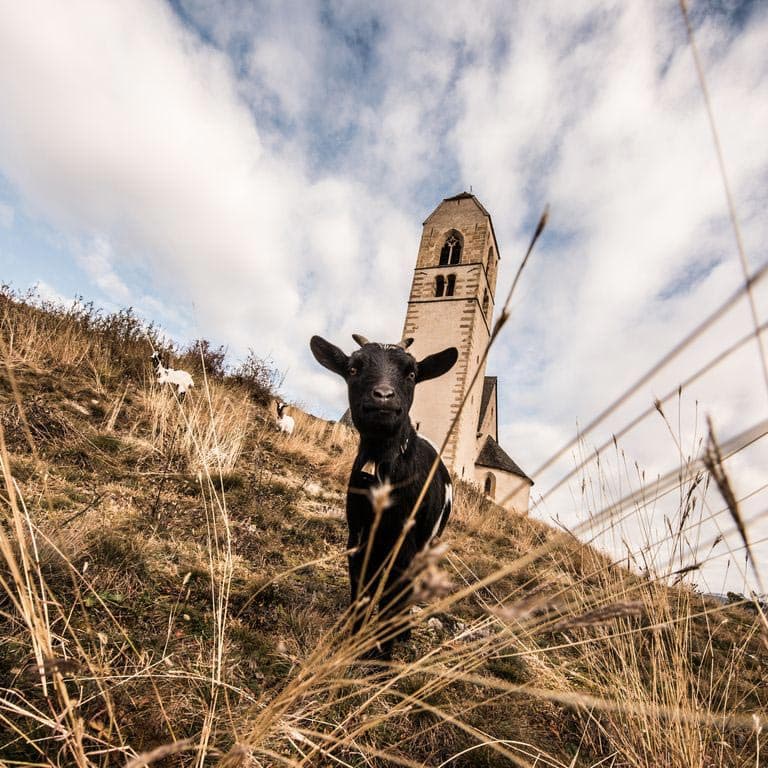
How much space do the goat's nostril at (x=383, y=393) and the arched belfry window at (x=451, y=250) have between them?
23884 mm

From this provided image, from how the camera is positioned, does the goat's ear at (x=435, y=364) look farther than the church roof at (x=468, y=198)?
No

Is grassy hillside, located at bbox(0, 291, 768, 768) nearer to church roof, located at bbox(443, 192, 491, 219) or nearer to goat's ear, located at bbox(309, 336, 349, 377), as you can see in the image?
goat's ear, located at bbox(309, 336, 349, 377)

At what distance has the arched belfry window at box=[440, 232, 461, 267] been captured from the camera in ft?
82.4

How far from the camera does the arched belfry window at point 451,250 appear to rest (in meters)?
25.1

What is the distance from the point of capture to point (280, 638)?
247 centimetres

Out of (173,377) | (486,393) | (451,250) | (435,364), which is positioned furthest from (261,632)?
(486,393)

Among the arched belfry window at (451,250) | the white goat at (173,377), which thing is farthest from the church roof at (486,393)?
the white goat at (173,377)

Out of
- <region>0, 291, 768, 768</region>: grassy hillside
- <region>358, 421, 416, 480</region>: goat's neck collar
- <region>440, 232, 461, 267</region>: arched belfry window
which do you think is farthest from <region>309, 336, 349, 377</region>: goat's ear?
<region>440, 232, 461, 267</region>: arched belfry window

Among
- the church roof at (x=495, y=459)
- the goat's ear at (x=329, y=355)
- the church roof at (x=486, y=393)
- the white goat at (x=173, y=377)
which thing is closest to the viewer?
the goat's ear at (x=329, y=355)

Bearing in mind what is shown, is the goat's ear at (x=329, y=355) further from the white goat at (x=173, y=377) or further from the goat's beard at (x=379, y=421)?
the white goat at (x=173, y=377)

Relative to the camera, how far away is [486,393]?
27.1m

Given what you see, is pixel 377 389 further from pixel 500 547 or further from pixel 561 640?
pixel 500 547

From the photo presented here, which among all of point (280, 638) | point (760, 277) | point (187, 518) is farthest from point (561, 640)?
point (760, 277)

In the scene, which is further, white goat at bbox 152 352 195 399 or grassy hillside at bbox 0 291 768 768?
white goat at bbox 152 352 195 399
